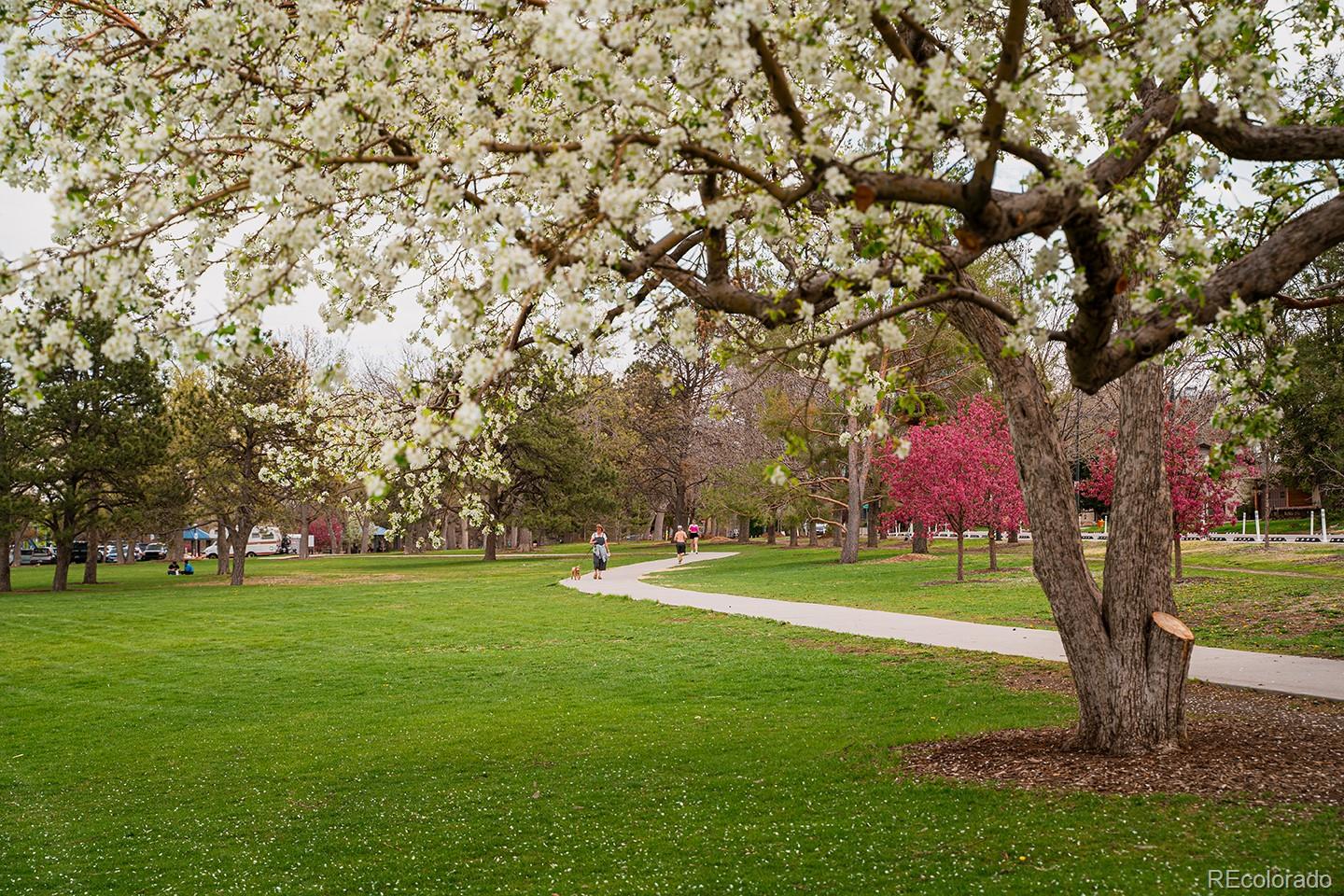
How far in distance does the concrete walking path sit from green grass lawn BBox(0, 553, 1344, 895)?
108 cm

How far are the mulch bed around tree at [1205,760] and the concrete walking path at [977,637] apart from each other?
1.25 meters

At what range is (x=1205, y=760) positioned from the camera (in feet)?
23.2

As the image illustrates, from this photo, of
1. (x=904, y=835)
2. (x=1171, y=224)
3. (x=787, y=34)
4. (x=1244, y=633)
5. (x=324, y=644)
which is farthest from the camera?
(x=324, y=644)

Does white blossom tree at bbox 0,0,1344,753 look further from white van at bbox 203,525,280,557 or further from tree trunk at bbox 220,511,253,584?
white van at bbox 203,525,280,557

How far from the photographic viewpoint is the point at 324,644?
16.2 m

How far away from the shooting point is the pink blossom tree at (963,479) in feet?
78.6

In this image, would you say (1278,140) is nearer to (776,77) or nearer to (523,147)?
(776,77)

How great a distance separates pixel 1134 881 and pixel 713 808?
2.71 m

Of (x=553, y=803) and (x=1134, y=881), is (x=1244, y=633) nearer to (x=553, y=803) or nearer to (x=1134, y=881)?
(x=1134, y=881)

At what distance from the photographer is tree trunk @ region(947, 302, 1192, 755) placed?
7293 mm

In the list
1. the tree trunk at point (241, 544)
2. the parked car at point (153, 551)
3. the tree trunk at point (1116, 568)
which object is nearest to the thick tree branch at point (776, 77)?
the tree trunk at point (1116, 568)

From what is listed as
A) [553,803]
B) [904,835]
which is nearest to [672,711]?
[553,803]

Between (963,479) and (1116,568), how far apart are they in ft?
56.0
